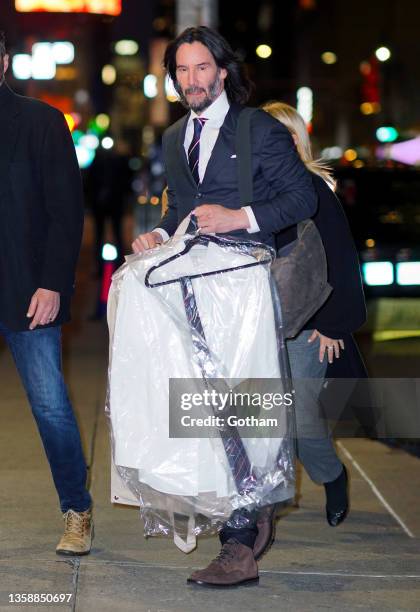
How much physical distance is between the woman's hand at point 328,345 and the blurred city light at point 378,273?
5414 mm

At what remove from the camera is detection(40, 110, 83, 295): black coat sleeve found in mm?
4652

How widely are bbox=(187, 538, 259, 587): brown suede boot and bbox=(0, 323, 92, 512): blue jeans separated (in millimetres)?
724

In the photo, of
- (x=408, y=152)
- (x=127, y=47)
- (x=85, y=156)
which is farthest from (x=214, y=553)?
(x=127, y=47)

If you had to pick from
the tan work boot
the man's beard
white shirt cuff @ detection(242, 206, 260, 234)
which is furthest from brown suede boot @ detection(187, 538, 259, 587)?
the man's beard

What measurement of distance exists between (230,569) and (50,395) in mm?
1002

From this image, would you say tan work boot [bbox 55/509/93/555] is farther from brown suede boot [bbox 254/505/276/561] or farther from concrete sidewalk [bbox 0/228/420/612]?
→ brown suede boot [bbox 254/505/276/561]

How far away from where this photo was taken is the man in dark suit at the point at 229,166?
4.38 m

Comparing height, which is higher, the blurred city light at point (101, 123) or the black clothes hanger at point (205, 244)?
the black clothes hanger at point (205, 244)

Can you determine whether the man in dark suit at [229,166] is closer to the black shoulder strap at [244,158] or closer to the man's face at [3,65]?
the black shoulder strap at [244,158]

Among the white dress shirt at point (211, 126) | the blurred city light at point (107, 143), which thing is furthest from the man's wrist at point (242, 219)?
the blurred city light at point (107, 143)

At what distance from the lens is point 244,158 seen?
4.38m

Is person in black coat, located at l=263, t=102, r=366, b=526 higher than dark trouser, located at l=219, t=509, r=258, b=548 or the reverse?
higher

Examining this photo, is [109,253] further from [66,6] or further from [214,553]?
[66,6]

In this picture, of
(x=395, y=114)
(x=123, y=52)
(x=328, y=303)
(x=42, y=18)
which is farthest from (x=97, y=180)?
(x=395, y=114)
